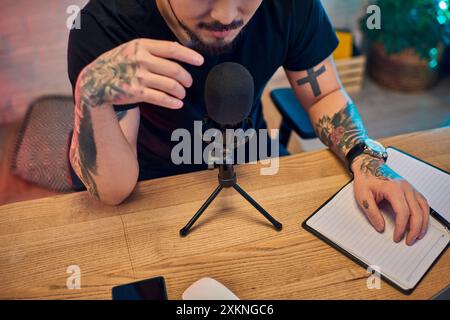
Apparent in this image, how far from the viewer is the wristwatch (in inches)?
41.0

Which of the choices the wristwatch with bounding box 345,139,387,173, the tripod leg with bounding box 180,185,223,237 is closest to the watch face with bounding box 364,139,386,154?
the wristwatch with bounding box 345,139,387,173

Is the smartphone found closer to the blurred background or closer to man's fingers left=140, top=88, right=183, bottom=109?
man's fingers left=140, top=88, right=183, bottom=109

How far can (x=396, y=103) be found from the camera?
2.62 metres

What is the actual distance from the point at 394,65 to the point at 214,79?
2185mm

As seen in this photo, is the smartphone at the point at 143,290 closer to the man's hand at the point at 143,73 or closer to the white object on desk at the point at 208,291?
the white object on desk at the point at 208,291

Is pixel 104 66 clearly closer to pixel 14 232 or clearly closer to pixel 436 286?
pixel 14 232

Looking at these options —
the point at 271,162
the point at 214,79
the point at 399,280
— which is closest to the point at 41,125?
the point at 271,162

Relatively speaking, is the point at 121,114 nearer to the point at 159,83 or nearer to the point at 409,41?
the point at 159,83

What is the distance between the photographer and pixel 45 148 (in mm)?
1423

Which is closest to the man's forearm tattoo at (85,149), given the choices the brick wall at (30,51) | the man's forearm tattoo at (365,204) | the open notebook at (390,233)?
the open notebook at (390,233)

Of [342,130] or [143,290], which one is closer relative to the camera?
[143,290]

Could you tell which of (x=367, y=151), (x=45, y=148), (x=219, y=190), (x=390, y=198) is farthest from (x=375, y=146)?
(x=45, y=148)

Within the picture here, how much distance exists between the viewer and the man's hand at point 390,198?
35.3 inches

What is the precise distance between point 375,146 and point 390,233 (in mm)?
248
